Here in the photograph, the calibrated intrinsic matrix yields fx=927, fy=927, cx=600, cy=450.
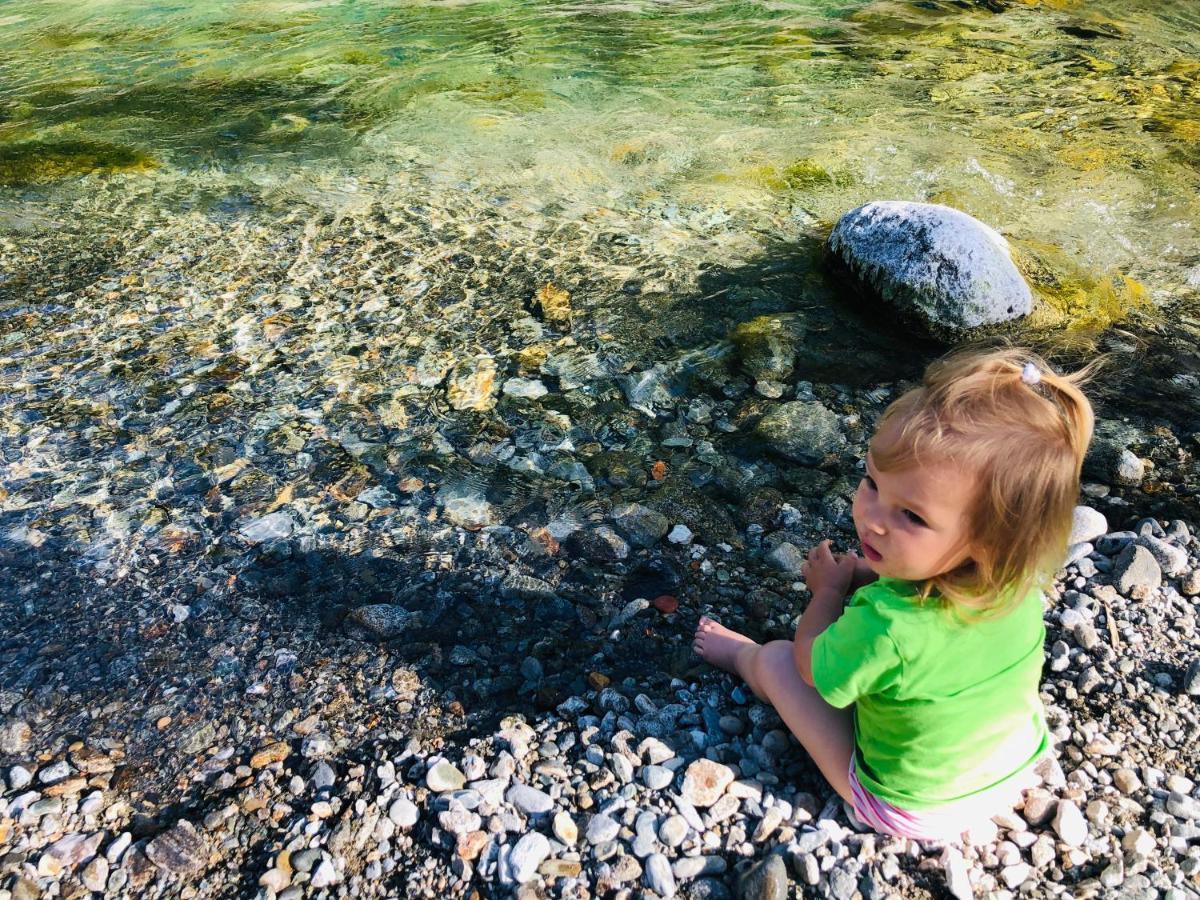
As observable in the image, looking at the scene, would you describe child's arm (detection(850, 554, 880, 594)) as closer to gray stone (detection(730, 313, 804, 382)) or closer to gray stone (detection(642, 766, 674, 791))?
gray stone (detection(642, 766, 674, 791))

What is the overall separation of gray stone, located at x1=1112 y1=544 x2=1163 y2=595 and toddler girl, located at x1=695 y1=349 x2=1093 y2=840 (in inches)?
40.1

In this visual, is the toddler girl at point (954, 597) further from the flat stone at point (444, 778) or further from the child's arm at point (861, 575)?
the flat stone at point (444, 778)

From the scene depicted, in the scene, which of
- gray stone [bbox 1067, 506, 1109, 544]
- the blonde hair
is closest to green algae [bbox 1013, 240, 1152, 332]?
gray stone [bbox 1067, 506, 1109, 544]

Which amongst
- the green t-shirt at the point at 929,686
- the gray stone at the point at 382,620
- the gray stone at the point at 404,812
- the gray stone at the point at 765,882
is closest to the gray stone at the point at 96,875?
the gray stone at the point at 404,812

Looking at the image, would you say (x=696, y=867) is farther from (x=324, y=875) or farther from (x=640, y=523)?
(x=640, y=523)

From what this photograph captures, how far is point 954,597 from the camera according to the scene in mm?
2432

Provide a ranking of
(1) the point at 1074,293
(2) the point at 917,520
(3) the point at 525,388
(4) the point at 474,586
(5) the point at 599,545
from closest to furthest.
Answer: (2) the point at 917,520, (4) the point at 474,586, (5) the point at 599,545, (3) the point at 525,388, (1) the point at 1074,293

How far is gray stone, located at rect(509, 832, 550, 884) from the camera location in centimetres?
257

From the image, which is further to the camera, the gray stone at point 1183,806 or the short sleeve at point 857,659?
the gray stone at point 1183,806

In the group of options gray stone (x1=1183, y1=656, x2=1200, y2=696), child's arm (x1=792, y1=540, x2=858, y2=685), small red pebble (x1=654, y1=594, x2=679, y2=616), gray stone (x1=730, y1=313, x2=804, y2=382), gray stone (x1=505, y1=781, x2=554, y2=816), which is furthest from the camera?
gray stone (x1=730, y1=313, x2=804, y2=382)

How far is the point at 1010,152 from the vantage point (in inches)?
307

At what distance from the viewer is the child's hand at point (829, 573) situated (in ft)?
10.4

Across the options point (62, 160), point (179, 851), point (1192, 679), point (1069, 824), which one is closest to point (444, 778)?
point (179, 851)

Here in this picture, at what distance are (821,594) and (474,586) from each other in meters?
1.42
